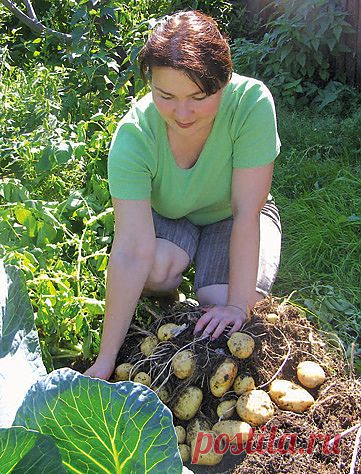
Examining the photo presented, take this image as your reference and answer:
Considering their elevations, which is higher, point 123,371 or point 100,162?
point 100,162

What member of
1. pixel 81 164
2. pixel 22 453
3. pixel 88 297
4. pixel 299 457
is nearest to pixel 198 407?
pixel 299 457

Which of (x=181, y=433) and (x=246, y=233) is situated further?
(x=246, y=233)

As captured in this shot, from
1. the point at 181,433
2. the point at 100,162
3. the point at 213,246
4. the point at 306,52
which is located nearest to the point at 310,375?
the point at 181,433

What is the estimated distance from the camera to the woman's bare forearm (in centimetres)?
224

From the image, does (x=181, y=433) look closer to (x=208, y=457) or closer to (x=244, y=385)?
(x=208, y=457)

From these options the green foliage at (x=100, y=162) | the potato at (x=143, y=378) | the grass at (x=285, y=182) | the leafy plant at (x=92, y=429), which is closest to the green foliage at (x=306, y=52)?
the green foliage at (x=100, y=162)

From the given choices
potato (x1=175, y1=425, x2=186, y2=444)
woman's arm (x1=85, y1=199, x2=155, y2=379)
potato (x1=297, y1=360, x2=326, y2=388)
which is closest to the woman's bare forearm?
woman's arm (x1=85, y1=199, x2=155, y2=379)

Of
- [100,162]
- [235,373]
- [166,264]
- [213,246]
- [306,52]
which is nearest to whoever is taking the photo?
[235,373]

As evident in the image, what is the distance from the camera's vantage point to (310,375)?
2129 millimetres

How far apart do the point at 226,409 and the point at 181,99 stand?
95 centimetres

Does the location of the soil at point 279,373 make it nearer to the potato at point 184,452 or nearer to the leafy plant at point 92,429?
the potato at point 184,452

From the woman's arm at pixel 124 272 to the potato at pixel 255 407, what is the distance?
47 centimetres

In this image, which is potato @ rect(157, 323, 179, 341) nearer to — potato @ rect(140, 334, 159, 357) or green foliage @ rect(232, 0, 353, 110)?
potato @ rect(140, 334, 159, 357)

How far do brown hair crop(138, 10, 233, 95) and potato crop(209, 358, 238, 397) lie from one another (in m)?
0.84
